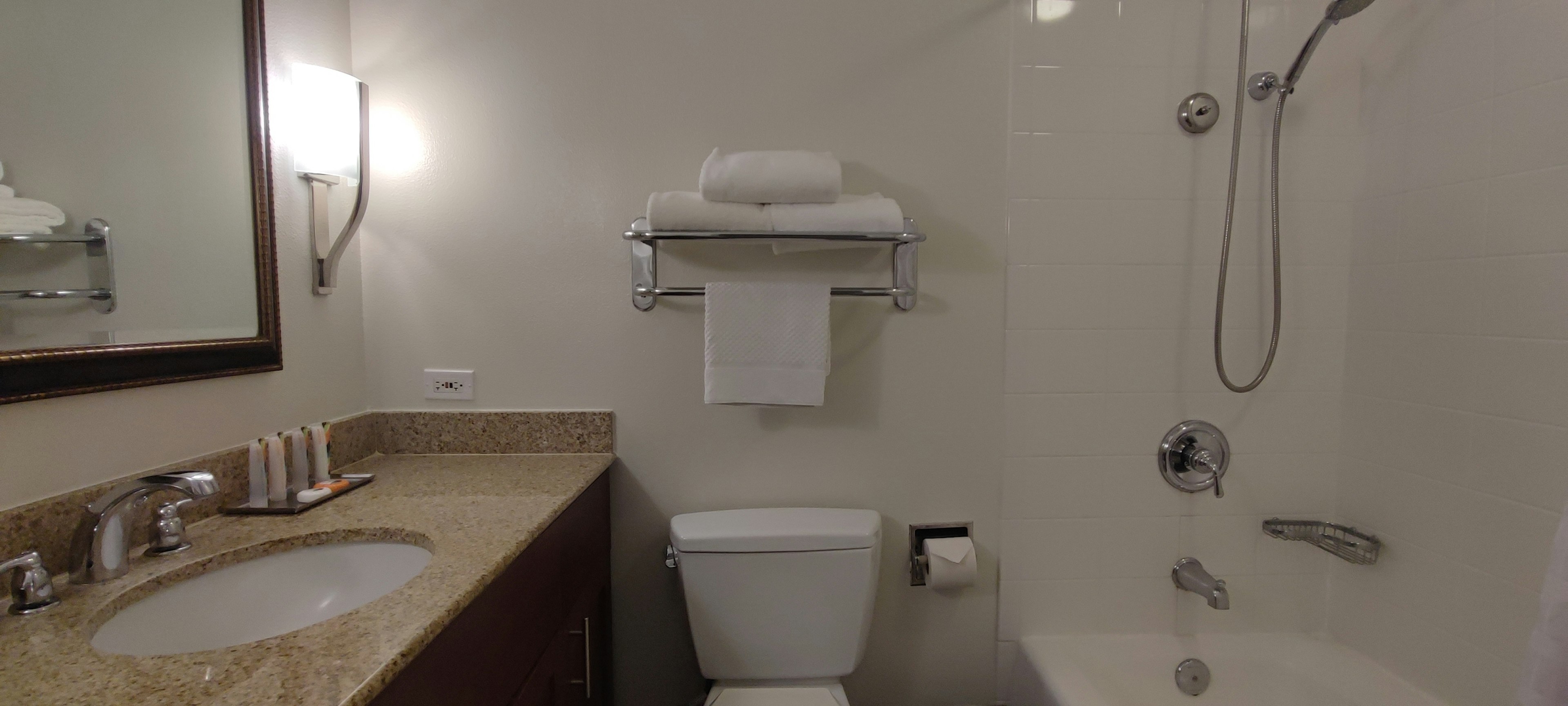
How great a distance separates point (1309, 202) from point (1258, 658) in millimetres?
1037

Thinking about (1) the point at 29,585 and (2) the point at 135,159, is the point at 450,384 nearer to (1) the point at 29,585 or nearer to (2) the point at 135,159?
(2) the point at 135,159

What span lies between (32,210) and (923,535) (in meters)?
1.54

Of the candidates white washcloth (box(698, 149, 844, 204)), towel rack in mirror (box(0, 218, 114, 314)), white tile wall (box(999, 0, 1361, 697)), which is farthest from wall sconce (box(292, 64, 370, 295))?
white tile wall (box(999, 0, 1361, 697))

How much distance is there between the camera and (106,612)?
69 centimetres

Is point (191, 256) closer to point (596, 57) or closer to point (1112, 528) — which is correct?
point (596, 57)

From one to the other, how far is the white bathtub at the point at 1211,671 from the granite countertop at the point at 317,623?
1.07m

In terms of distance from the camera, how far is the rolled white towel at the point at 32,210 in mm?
719

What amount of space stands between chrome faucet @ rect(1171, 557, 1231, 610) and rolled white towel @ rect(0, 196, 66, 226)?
1936 millimetres

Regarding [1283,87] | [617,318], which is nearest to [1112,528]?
[1283,87]

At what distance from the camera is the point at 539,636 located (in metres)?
0.97

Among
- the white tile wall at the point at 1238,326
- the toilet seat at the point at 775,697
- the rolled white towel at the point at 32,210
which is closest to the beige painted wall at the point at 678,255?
the white tile wall at the point at 1238,326

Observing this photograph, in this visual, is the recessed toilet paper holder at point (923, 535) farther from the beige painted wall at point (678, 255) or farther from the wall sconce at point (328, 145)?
the wall sconce at point (328, 145)

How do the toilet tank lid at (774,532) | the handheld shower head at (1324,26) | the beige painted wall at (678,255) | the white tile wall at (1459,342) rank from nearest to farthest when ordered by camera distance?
the white tile wall at (1459,342), the handheld shower head at (1324,26), the toilet tank lid at (774,532), the beige painted wall at (678,255)

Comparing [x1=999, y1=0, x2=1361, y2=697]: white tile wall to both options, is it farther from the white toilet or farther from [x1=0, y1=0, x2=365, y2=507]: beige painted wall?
[x1=0, y1=0, x2=365, y2=507]: beige painted wall
